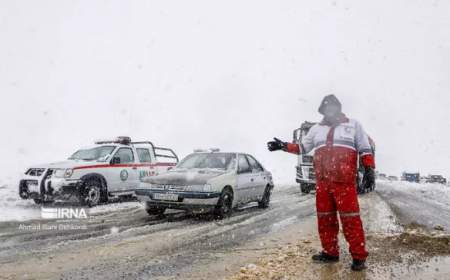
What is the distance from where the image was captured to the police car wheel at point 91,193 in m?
11.3

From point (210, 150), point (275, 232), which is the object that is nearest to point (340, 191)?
point (275, 232)

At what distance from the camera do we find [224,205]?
9461 millimetres

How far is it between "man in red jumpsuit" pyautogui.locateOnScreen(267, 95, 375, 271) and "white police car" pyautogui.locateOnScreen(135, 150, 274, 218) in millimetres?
3936

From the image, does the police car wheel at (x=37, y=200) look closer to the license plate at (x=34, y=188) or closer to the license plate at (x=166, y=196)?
Answer: the license plate at (x=34, y=188)

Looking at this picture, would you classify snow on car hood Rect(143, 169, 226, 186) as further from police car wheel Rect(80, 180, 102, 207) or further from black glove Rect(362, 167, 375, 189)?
black glove Rect(362, 167, 375, 189)

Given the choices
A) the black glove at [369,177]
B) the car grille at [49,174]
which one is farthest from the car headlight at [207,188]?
the car grille at [49,174]

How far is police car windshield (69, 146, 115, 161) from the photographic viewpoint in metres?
12.4

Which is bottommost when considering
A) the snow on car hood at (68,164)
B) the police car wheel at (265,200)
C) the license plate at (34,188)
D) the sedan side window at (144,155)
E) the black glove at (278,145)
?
the police car wheel at (265,200)

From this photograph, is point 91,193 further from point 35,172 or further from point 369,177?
point 369,177

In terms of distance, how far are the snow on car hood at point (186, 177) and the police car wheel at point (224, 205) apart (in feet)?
1.43

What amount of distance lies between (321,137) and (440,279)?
1.91 metres

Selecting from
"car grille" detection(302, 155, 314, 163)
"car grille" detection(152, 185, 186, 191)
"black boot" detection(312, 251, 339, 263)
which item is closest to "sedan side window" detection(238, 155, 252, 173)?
"car grille" detection(152, 185, 186, 191)

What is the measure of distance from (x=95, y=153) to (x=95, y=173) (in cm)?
112

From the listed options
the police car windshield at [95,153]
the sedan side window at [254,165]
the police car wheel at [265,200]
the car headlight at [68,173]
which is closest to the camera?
the car headlight at [68,173]
